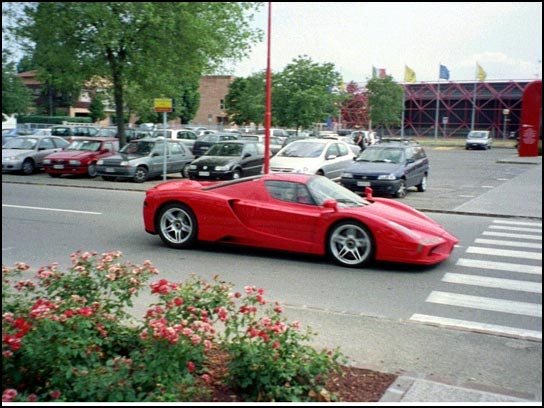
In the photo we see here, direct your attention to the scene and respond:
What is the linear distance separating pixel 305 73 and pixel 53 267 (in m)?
26.6

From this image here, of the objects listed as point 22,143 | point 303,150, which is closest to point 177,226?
point 303,150

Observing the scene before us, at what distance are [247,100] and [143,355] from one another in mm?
56392

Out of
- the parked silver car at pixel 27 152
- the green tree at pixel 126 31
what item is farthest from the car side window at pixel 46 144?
the green tree at pixel 126 31

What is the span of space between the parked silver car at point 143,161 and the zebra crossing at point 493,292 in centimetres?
1291

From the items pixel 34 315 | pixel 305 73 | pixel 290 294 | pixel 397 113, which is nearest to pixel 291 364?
pixel 34 315

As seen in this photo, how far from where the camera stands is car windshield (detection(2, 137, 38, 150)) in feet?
76.6

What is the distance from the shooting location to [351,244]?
28.0ft

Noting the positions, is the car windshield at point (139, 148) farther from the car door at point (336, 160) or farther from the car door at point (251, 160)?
the car door at point (336, 160)

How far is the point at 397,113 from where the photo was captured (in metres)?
56.5

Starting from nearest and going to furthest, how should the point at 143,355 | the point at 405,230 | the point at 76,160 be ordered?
1. the point at 143,355
2. the point at 405,230
3. the point at 76,160

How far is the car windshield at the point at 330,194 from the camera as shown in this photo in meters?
8.90

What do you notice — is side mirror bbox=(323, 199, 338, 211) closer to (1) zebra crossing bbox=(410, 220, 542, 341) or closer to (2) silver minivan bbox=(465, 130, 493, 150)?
(1) zebra crossing bbox=(410, 220, 542, 341)

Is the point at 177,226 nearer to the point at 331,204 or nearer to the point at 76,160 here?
the point at 331,204

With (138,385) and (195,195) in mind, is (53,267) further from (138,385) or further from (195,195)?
(195,195)
